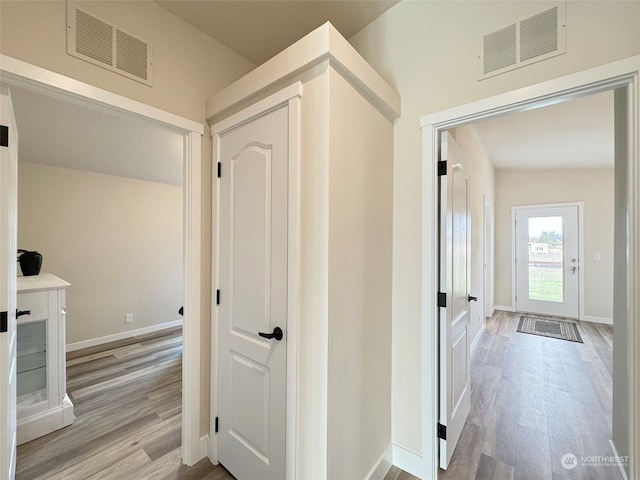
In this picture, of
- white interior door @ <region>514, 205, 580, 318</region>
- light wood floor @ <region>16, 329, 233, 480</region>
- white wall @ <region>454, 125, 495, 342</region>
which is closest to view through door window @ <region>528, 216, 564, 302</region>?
white interior door @ <region>514, 205, 580, 318</region>

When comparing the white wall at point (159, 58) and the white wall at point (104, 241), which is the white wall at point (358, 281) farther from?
the white wall at point (104, 241)

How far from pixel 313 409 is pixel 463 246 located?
1.55m

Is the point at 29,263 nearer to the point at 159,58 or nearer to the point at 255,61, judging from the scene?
the point at 159,58

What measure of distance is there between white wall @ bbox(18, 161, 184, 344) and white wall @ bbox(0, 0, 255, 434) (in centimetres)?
313

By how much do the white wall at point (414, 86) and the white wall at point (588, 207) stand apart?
5.18m

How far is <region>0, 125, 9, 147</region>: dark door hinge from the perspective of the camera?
1.21 meters

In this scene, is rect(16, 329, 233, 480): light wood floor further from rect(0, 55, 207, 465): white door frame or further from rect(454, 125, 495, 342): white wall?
rect(454, 125, 495, 342): white wall

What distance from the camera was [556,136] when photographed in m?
3.62

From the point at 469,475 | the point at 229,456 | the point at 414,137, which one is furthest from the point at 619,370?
the point at 229,456

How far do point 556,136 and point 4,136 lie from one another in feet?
17.2

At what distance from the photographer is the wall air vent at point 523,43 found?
4.14ft

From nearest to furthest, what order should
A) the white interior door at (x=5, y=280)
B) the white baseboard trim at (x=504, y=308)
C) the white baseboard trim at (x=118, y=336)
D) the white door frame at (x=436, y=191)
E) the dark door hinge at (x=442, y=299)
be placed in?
the white door frame at (x=436, y=191), the white interior door at (x=5, y=280), the dark door hinge at (x=442, y=299), the white baseboard trim at (x=118, y=336), the white baseboard trim at (x=504, y=308)

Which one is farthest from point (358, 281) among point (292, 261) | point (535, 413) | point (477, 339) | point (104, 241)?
point (104, 241)

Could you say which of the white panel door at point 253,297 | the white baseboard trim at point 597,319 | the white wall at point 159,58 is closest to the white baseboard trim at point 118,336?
the white wall at point 159,58
